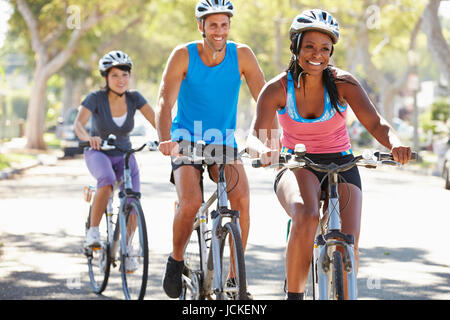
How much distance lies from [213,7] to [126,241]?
205cm

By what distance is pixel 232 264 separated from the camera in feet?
15.5

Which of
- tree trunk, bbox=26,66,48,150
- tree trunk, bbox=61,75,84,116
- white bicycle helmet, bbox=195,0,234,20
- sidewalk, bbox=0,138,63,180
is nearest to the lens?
white bicycle helmet, bbox=195,0,234,20

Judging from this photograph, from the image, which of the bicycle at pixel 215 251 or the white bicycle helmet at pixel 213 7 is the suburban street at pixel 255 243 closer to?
the bicycle at pixel 215 251

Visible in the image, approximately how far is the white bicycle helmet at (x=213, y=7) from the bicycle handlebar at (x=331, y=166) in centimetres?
131

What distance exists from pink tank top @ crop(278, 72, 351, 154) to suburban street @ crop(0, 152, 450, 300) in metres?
1.93

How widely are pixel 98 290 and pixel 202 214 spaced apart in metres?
1.71

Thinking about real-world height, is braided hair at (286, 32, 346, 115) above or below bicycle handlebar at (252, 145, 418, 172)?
above

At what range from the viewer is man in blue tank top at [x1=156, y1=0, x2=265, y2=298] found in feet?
16.8

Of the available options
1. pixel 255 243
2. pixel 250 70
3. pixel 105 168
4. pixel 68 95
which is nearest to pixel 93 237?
pixel 105 168

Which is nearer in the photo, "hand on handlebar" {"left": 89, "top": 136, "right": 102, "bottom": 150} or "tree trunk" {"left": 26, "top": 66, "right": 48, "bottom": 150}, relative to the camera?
"hand on handlebar" {"left": 89, "top": 136, "right": 102, "bottom": 150}

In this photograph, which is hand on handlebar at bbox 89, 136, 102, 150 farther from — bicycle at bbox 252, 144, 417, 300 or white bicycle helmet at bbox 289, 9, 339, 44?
bicycle at bbox 252, 144, 417, 300

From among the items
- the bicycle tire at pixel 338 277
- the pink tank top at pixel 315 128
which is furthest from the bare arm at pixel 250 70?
the bicycle tire at pixel 338 277
